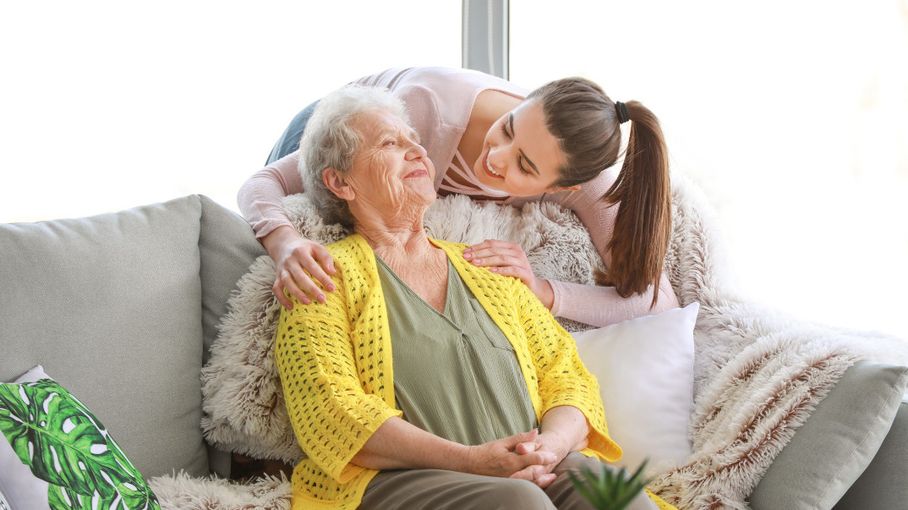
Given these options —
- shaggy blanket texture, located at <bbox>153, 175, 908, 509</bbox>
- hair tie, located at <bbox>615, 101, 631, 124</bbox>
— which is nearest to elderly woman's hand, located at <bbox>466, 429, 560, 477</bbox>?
shaggy blanket texture, located at <bbox>153, 175, 908, 509</bbox>

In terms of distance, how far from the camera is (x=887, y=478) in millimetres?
1531

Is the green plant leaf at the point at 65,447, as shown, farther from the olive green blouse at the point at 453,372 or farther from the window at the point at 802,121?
the window at the point at 802,121

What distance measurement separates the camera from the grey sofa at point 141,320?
1.54 metres

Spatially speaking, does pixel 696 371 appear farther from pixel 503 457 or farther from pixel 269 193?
pixel 269 193

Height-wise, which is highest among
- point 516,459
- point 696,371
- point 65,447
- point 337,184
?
point 337,184

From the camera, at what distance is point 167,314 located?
1.71 meters

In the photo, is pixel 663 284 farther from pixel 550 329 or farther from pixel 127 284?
pixel 127 284

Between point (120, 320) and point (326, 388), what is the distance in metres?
0.43

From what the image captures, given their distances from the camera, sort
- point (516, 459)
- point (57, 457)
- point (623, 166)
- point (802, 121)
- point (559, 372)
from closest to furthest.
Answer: point (57, 457), point (516, 459), point (559, 372), point (623, 166), point (802, 121)

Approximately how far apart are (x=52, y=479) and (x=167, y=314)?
19.0 inches

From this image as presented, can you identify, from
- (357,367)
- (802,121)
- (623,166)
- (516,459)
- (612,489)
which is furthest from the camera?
(802,121)

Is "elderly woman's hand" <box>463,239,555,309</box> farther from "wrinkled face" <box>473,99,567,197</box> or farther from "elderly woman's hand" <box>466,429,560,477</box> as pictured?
"elderly woman's hand" <box>466,429,560,477</box>

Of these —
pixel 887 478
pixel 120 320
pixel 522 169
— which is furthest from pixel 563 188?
pixel 120 320

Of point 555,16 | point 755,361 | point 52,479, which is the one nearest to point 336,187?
point 52,479
